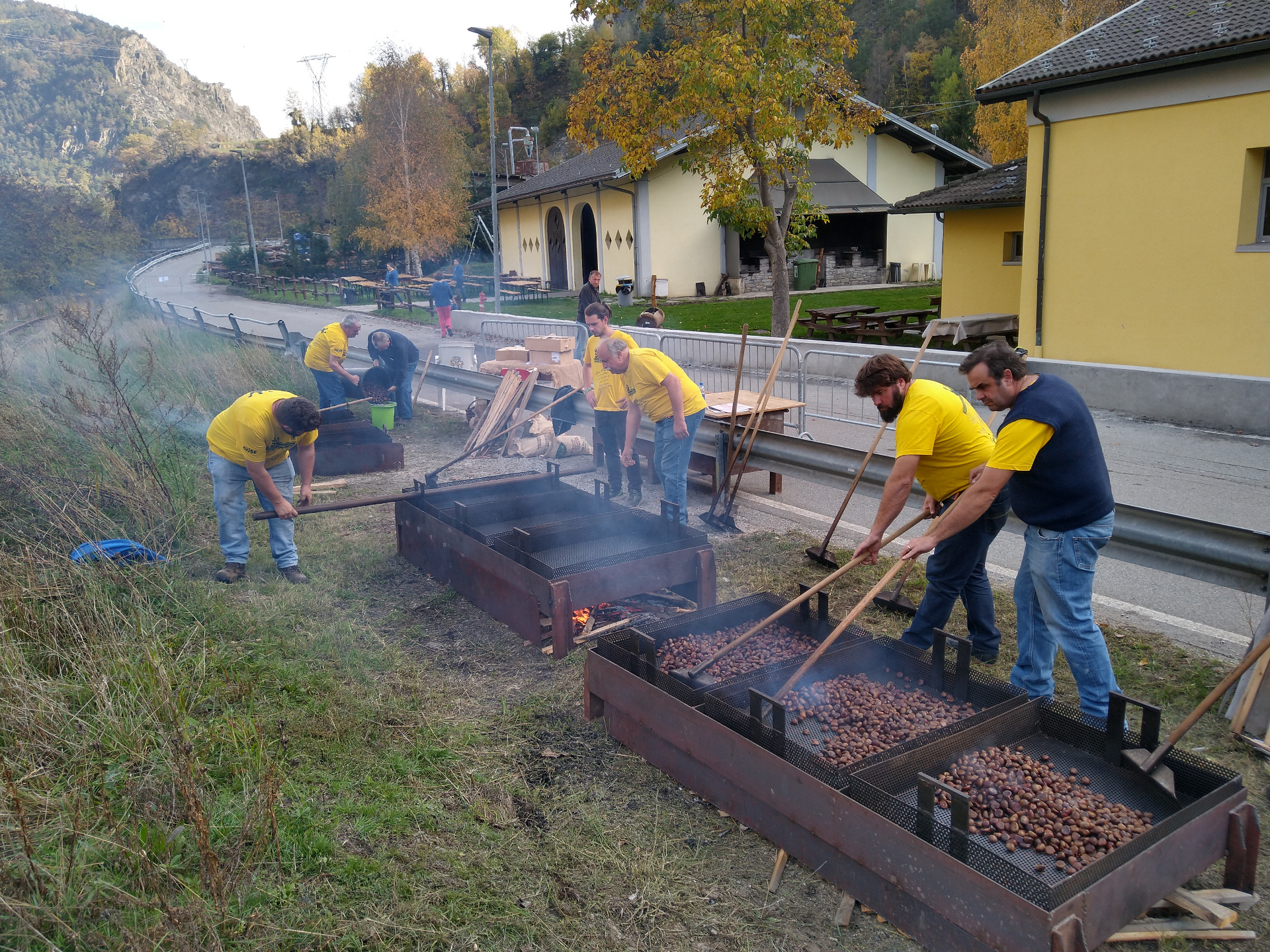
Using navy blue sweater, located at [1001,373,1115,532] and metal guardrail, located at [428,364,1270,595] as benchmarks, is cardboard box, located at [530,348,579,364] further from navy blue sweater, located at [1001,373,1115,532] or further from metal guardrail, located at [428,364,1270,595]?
navy blue sweater, located at [1001,373,1115,532]

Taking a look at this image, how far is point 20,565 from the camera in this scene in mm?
4668

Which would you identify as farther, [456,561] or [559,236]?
[559,236]

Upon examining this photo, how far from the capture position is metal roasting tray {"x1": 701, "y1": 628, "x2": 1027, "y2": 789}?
3246 mm

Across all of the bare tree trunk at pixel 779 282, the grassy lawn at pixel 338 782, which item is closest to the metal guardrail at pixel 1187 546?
the grassy lawn at pixel 338 782

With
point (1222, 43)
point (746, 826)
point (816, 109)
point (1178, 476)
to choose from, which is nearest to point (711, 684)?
point (746, 826)

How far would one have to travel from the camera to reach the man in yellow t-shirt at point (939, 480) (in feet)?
14.6

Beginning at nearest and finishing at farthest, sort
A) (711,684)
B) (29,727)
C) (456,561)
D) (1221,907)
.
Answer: (1221,907) < (29,727) < (711,684) < (456,561)

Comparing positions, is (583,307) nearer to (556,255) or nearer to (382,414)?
(382,414)

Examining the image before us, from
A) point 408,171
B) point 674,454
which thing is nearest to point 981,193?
point 674,454

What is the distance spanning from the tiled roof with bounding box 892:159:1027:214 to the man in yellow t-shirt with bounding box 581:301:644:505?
11958 millimetres

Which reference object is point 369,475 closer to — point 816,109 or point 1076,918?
point 1076,918

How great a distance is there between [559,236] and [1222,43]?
1103 inches

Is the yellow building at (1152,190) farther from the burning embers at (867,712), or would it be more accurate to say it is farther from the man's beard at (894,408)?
the burning embers at (867,712)

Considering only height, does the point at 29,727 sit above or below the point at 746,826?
above
